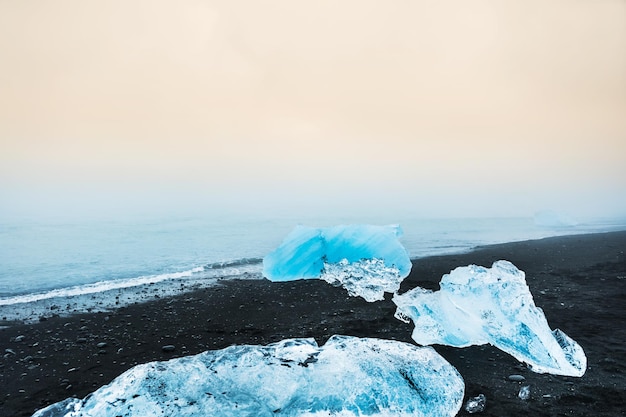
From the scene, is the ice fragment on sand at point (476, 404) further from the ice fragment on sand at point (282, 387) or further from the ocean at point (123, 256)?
the ocean at point (123, 256)

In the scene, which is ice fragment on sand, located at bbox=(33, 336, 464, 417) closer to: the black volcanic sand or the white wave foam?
the black volcanic sand

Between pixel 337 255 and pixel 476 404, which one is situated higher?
pixel 337 255

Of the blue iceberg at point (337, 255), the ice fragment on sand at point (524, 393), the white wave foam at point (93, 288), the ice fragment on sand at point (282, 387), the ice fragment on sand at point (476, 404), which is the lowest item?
the ice fragment on sand at point (476, 404)

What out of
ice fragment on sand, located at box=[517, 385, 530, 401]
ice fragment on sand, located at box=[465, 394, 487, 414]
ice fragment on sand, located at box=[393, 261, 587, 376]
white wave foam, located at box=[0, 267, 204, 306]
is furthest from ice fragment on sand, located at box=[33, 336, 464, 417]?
white wave foam, located at box=[0, 267, 204, 306]

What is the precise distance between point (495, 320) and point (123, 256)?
42.8 ft

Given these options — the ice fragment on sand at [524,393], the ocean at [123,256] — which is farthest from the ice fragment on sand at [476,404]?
the ocean at [123,256]

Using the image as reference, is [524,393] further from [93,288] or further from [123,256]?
[123,256]

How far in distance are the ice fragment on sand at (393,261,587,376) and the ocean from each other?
624cm

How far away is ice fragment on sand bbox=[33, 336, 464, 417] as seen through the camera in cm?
336

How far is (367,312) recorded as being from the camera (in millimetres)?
7035

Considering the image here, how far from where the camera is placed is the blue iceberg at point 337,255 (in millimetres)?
9703

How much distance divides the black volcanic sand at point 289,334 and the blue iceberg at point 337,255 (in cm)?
46

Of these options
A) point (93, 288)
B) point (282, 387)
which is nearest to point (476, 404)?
point (282, 387)

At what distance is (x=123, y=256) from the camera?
46.3 ft
